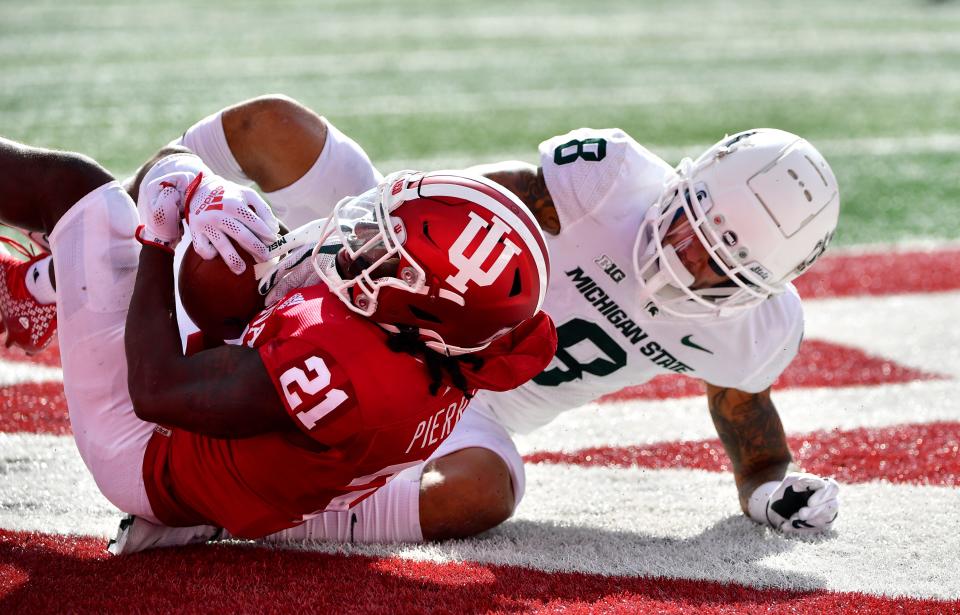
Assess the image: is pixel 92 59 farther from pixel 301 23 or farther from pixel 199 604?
pixel 199 604

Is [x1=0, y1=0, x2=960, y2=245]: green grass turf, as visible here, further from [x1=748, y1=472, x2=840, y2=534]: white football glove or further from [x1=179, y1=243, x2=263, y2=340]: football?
[x1=179, y1=243, x2=263, y2=340]: football

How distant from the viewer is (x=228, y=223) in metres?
2.27

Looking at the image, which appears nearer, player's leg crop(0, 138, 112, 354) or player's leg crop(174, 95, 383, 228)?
player's leg crop(0, 138, 112, 354)

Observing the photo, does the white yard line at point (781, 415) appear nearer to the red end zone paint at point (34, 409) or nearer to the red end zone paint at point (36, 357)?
the red end zone paint at point (34, 409)

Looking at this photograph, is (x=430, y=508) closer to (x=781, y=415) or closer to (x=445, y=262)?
(x=445, y=262)

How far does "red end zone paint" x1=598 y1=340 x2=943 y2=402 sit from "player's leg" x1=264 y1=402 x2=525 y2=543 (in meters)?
1.13

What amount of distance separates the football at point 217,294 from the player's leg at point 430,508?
0.48m

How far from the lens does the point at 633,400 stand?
3.81 m

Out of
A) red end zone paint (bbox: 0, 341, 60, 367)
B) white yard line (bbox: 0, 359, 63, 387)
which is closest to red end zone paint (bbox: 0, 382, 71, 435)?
white yard line (bbox: 0, 359, 63, 387)

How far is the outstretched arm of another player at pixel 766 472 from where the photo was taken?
2.74m

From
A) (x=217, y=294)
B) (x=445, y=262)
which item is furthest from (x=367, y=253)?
(x=217, y=294)

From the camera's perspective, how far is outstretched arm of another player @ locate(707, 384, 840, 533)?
2736mm

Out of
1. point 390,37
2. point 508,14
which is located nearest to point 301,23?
point 390,37

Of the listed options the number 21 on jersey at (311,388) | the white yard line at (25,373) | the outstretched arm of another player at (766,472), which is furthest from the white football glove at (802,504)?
the white yard line at (25,373)
